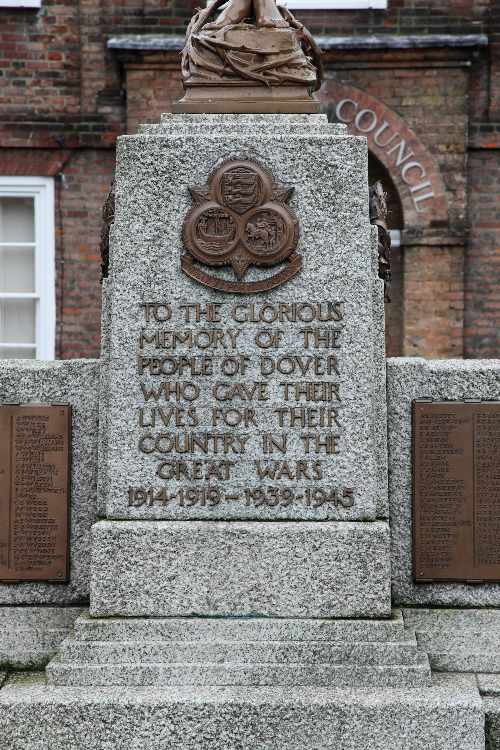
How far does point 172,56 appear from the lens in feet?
32.6

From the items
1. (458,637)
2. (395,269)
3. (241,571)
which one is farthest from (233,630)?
(395,269)

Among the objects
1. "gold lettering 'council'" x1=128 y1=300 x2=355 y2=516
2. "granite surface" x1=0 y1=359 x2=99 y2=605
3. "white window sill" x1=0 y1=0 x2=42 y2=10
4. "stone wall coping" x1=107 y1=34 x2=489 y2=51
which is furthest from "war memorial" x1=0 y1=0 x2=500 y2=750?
"white window sill" x1=0 y1=0 x2=42 y2=10

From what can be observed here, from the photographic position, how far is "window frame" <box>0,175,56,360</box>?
10250 mm

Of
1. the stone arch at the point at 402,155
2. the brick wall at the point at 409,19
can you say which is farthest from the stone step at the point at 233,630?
the brick wall at the point at 409,19

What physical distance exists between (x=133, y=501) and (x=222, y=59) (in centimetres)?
188

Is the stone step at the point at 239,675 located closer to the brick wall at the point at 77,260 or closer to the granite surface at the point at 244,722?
the granite surface at the point at 244,722

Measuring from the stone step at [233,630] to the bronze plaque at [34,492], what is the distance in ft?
1.94

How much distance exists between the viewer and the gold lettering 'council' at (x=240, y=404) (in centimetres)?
451

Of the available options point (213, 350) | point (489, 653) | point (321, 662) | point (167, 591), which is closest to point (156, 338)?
point (213, 350)

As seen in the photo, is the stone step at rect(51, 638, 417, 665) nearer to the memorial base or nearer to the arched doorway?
the memorial base

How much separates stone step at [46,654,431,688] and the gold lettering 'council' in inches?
25.2

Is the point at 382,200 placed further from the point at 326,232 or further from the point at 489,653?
the point at 489,653

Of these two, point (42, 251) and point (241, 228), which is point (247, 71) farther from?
point (42, 251)

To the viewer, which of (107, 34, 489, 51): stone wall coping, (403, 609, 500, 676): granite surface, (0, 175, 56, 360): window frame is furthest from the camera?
(0, 175, 56, 360): window frame
